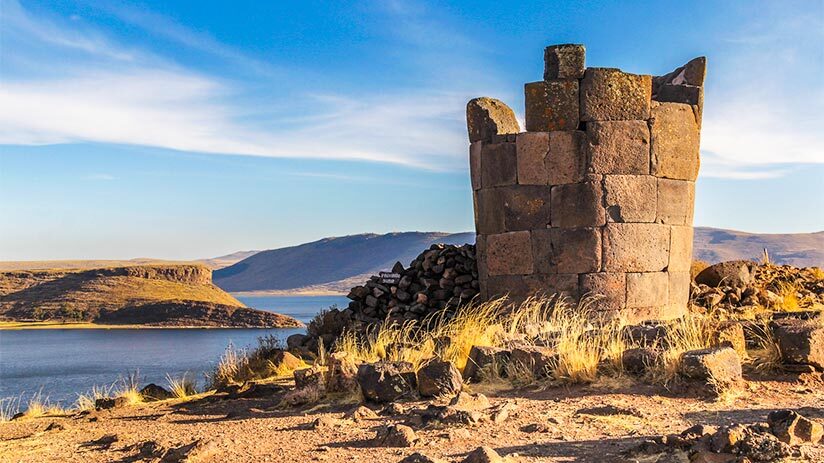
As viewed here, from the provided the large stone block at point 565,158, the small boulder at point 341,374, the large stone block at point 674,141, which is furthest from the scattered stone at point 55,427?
the large stone block at point 674,141

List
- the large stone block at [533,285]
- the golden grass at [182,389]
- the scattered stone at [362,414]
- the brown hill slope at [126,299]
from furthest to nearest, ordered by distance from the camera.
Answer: the brown hill slope at [126,299], the large stone block at [533,285], the golden grass at [182,389], the scattered stone at [362,414]

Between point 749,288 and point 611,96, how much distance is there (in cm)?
474

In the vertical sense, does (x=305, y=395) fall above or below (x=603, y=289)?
below

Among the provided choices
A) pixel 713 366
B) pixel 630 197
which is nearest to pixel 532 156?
pixel 630 197

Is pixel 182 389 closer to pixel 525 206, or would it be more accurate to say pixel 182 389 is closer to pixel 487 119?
pixel 525 206

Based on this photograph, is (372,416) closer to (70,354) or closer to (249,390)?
(249,390)

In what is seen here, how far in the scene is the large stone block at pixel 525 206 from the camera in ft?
37.7

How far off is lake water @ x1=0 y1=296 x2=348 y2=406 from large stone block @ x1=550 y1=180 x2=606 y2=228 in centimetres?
649

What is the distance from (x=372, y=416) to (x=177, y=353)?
3382cm

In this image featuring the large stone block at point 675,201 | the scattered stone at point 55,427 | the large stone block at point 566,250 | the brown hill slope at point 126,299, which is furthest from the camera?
the brown hill slope at point 126,299

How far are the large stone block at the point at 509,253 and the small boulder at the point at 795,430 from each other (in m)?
6.42

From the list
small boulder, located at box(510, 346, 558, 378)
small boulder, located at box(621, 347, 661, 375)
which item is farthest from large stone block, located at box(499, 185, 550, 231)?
small boulder, located at box(621, 347, 661, 375)

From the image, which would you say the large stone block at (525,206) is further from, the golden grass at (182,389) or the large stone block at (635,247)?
the golden grass at (182,389)

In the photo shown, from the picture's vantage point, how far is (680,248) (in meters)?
12.1
